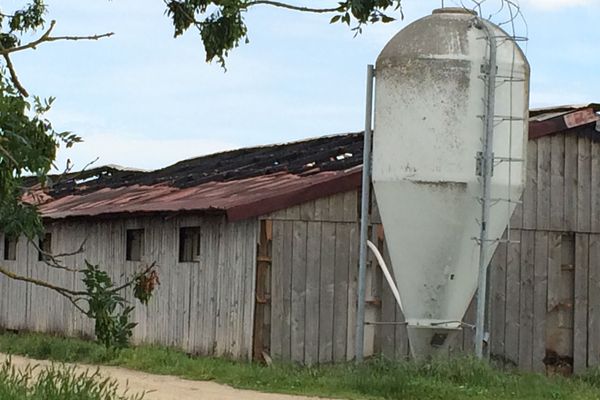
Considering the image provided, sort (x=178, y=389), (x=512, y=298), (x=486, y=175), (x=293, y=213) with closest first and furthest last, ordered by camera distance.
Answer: (x=178, y=389)
(x=486, y=175)
(x=293, y=213)
(x=512, y=298)

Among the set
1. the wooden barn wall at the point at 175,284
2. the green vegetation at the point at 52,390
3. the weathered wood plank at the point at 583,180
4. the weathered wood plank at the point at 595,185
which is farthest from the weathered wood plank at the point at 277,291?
the green vegetation at the point at 52,390

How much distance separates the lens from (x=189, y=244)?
66.9 feet

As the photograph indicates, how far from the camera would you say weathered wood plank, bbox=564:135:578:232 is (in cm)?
2028

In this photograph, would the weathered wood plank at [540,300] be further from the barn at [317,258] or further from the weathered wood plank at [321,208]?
the weathered wood plank at [321,208]

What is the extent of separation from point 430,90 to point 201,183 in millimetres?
7083

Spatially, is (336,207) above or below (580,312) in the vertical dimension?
above

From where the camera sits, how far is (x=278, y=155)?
938 inches

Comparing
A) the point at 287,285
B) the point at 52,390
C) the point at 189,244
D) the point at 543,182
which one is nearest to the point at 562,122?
the point at 543,182

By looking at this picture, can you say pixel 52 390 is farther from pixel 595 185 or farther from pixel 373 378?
pixel 595 185

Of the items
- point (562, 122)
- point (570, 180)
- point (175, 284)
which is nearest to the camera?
point (562, 122)

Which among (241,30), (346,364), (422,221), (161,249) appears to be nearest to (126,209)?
(161,249)

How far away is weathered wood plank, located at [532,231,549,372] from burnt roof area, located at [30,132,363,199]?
3182 millimetres

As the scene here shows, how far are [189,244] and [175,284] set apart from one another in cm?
68

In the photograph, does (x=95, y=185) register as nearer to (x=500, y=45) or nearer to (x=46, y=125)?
(x=500, y=45)
